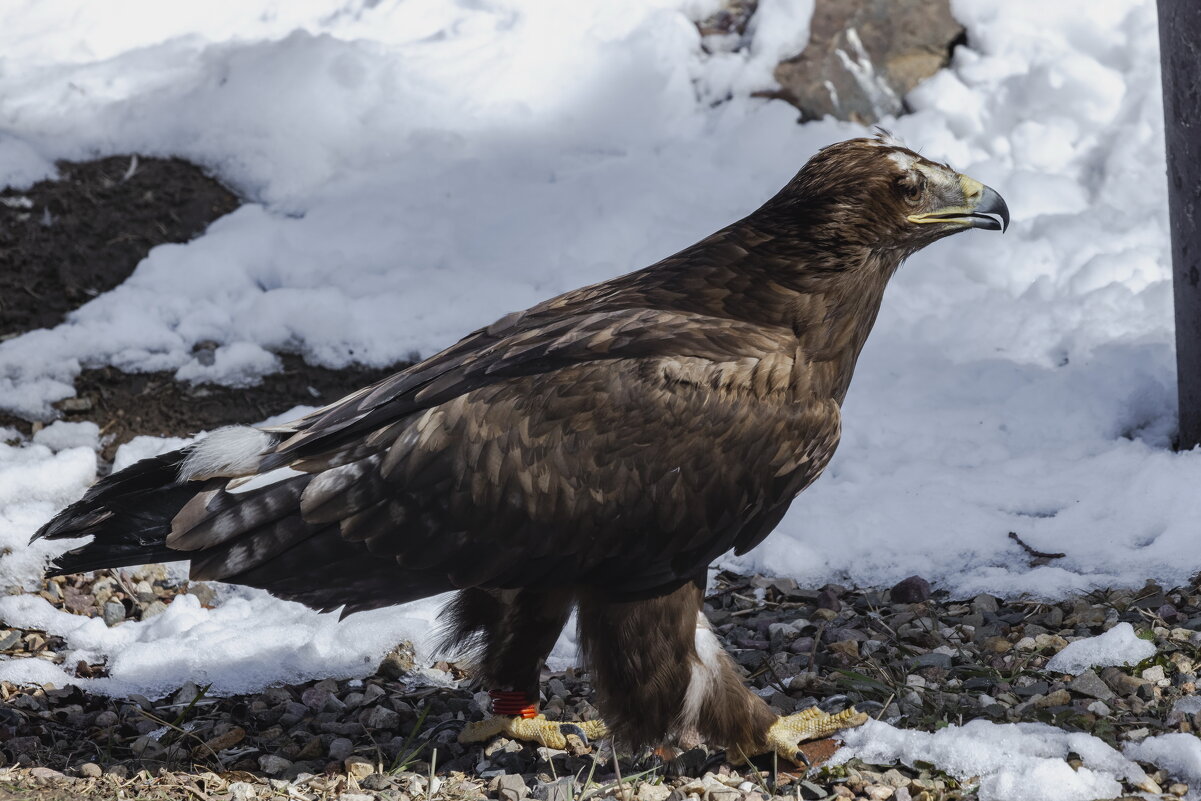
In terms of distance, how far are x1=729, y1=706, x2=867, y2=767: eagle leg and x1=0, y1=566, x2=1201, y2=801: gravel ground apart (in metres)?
0.05

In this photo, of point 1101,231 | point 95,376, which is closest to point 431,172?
point 95,376

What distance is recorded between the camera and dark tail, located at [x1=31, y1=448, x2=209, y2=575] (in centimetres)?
348

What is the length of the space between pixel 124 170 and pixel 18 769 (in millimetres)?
3962

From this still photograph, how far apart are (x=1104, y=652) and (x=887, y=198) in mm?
1507

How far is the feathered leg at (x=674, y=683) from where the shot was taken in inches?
138

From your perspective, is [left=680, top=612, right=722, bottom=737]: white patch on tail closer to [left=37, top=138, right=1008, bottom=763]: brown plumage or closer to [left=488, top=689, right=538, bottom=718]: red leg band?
[left=37, top=138, right=1008, bottom=763]: brown plumage

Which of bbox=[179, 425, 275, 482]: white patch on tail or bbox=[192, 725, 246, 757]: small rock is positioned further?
bbox=[192, 725, 246, 757]: small rock

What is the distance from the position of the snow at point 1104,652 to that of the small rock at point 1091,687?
94 millimetres

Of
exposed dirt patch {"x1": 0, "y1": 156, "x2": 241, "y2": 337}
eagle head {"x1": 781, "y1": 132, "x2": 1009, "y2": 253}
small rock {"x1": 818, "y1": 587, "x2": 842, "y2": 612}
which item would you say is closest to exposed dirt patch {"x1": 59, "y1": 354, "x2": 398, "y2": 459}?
exposed dirt patch {"x1": 0, "y1": 156, "x2": 241, "y2": 337}

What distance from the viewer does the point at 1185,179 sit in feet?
16.1

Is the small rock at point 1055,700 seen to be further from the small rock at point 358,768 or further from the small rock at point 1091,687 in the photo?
the small rock at point 358,768

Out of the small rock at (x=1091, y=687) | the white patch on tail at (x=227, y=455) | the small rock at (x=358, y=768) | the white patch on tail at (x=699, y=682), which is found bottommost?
the small rock at (x=358, y=768)

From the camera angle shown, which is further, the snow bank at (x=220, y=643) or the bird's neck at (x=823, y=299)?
the snow bank at (x=220, y=643)

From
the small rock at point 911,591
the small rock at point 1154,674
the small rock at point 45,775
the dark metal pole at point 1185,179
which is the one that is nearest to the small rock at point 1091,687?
the small rock at point 1154,674
